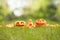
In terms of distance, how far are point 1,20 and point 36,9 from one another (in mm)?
308

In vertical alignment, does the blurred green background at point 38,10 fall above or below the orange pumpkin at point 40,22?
above

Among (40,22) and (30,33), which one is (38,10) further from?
(30,33)

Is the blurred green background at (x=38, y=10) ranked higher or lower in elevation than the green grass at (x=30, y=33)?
higher

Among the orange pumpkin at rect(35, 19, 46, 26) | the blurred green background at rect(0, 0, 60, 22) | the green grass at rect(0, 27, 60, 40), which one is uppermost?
the blurred green background at rect(0, 0, 60, 22)

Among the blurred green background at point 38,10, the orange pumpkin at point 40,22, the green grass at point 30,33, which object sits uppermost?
the blurred green background at point 38,10

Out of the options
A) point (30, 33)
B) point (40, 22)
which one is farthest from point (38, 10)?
point (30, 33)

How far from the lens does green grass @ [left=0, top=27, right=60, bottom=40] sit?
3.70 feet

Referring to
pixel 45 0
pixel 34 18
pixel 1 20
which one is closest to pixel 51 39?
pixel 34 18

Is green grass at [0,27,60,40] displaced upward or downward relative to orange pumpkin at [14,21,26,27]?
downward

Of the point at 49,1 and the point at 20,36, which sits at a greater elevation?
the point at 49,1

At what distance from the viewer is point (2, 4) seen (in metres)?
1.18

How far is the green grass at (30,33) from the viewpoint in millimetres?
1129

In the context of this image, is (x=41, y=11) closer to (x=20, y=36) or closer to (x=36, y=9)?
(x=36, y=9)

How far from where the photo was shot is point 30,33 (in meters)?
1.14
